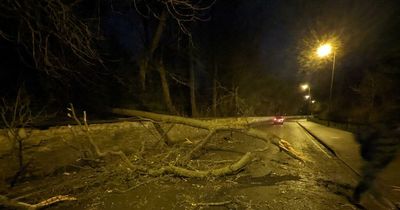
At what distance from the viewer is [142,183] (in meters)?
7.52

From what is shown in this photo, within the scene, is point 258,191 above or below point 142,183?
above

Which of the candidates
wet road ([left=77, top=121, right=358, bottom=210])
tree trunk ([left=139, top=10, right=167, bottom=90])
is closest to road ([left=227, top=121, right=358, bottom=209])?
wet road ([left=77, top=121, right=358, bottom=210])

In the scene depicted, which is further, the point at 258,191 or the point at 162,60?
the point at 162,60

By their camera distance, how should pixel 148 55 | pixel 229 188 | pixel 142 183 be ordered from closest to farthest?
1. pixel 229 188
2. pixel 142 183
3. pixel 148 55

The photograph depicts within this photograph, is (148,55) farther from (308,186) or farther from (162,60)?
(308,186)

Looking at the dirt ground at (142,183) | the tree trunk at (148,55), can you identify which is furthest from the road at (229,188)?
the tree trunk at (148,55)

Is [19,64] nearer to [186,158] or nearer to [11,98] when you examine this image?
[11,98]

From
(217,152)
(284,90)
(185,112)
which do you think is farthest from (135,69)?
(284,90)

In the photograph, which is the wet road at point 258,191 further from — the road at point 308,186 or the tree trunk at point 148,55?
the tree trunk at point 148,55

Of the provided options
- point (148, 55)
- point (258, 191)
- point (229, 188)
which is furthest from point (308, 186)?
point (148, 55)

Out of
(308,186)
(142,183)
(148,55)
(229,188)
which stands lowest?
(142,183)

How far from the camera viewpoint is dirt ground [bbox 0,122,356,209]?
617 centimetres

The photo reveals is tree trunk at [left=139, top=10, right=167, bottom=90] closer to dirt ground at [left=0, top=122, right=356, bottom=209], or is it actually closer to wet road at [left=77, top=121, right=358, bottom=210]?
dirt ground at [left=0, top=122, right=356, bottom=209]

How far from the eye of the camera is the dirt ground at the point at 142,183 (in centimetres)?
617
